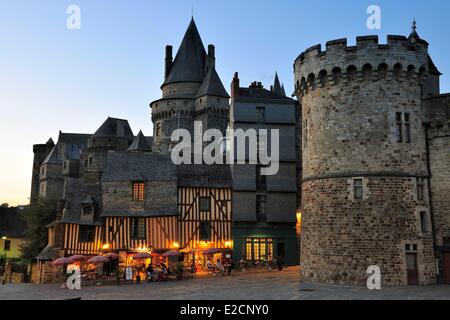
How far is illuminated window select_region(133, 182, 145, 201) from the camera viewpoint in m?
28.0

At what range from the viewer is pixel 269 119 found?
103ft

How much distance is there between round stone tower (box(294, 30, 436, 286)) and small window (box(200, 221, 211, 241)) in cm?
1132

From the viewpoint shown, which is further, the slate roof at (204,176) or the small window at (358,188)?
the slate roof at (204,176)

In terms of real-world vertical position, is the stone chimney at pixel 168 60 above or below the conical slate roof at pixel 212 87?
above

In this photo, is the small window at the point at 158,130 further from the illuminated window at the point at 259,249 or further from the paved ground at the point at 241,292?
the paved ground at the point at 241,292

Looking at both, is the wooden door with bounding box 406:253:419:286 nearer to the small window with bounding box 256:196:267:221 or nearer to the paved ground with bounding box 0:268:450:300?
the paved ground with bounding box 0:268:450:300

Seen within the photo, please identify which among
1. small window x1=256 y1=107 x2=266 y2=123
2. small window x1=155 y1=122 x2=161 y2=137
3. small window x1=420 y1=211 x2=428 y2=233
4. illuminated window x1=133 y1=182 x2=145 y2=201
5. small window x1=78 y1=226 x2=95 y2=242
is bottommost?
small window x1=78 y1=226 x2=95 y2=242

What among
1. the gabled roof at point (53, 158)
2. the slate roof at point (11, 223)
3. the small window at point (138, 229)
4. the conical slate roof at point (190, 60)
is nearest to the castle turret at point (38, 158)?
the gabled roof at point (53, 158)

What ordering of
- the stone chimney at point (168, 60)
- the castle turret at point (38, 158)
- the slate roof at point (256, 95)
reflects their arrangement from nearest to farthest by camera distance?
the slate roof at point (256, 95) → the stone chimney at point (168, 60) → the castle turret at point (38, 158)

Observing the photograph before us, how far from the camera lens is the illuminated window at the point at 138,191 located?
28.0 metres

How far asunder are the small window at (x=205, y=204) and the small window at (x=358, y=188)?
13.3 meters

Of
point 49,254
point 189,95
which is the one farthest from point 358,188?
point 189,95

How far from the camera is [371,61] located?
17.7 metres

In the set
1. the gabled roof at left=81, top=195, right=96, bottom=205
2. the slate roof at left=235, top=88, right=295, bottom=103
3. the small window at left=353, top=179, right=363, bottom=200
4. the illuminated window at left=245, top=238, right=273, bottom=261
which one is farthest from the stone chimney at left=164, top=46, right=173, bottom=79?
the small window at left=353, top=179, right=363, bottom=200
